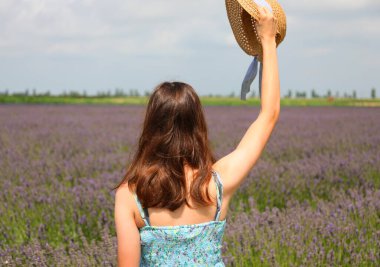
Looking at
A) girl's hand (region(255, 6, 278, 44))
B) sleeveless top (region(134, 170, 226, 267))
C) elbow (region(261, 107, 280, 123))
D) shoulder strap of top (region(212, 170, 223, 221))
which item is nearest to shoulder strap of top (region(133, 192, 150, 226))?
sleeveless top (region(134, 170, 226, 267))

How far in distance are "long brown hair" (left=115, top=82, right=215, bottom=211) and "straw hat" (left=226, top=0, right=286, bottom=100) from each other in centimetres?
22

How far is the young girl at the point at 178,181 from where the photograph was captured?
1626 mm

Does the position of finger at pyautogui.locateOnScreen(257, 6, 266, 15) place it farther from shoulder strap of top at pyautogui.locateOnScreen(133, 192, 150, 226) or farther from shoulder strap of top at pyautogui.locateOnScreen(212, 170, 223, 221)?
shoulder strap of top at pyautogui.locateOnScreen(133, 192, 150, 226)

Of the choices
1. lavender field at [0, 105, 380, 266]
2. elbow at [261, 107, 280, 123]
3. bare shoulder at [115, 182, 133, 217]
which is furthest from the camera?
lavender field at [0, 105, 380, 266]

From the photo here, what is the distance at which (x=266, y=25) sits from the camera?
1707mm

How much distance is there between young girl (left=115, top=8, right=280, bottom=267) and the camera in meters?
1.63

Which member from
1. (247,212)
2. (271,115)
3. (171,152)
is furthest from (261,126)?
(247,212)

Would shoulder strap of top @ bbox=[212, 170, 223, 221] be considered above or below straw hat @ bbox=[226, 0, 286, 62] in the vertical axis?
below

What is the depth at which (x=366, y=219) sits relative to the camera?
3.61m

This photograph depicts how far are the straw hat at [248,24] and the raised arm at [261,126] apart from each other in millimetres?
82

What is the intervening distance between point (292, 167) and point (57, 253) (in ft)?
10.5

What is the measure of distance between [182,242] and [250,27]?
727 mm

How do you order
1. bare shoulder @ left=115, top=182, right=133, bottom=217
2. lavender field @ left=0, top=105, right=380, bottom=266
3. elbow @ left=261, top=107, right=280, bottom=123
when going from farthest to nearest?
lavender field @ left=0, top=105, right=380, bottom=266 → elbow @ left=261, top=107, right=280, bottom=123 → bare shoulder @ left=115, top=182, right=133, bottom=217

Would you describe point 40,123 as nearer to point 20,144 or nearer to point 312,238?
point 20,144
